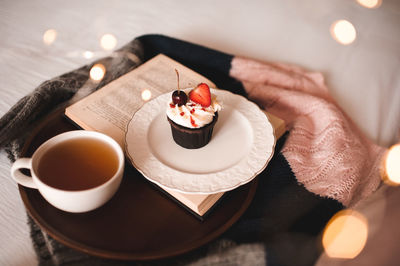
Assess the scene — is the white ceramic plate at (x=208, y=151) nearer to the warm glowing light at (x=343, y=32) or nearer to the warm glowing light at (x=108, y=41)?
the warm glowing light at (x=108, y=41)

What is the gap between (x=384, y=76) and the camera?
944mm

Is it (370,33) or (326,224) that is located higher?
(370,33)

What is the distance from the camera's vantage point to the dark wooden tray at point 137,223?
459mm

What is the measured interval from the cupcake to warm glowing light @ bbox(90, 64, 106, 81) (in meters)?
0.34

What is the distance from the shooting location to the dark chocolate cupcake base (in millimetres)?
532

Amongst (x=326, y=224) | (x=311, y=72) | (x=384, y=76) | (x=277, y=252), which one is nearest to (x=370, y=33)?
(x=384, y=76)

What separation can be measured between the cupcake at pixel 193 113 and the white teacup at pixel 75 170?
110mm

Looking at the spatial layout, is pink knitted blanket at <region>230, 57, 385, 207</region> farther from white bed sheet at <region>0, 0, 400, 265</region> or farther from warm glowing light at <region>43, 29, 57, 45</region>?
warm glowing light at <region>43, 29, 57, 45</region>

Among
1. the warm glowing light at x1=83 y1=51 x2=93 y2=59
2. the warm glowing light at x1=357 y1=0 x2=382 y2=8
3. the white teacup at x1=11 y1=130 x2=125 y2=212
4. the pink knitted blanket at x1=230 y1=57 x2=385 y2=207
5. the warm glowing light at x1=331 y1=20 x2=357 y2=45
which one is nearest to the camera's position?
the white teacup at x1=11 y1=130 x2=125 y2=212

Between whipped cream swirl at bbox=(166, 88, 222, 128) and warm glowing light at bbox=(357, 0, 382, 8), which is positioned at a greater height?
warm glowing light at bbox=(357, 0, 382, 8)

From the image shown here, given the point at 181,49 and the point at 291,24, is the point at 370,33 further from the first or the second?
the point at 181,49

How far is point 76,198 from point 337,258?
0.44 meters

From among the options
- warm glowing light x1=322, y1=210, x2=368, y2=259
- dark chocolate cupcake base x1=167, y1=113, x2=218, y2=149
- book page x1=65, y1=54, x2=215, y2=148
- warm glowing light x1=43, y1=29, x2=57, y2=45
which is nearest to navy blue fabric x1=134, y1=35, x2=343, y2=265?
warm glowing light x1=322, y1=210, x2=368, y2=259

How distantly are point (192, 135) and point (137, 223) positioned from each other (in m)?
0.17
